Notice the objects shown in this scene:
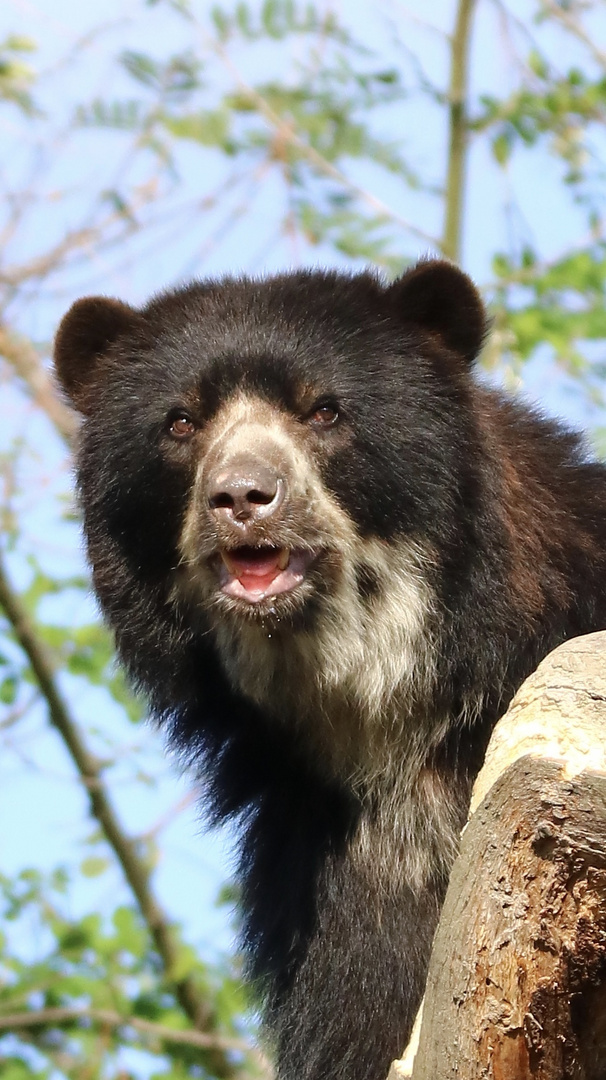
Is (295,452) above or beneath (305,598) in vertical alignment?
above

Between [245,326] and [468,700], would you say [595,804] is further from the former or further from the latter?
[245,326]

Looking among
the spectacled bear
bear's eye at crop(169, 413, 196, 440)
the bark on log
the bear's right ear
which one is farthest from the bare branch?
the bark on log

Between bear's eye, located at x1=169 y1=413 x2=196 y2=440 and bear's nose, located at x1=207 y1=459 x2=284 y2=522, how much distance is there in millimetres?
468

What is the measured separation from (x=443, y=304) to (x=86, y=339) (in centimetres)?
140

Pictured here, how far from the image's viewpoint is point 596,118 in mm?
10062

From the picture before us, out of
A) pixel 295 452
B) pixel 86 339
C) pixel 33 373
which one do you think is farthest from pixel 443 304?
pixel 33 373

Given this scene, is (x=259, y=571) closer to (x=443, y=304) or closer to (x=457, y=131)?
(x=443, y=304)

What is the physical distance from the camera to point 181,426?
5.21 m

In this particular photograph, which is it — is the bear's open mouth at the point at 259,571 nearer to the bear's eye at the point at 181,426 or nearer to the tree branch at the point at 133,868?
the bear's eye at the point at 181,426

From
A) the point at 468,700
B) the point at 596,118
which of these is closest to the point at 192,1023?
the point at 468,700

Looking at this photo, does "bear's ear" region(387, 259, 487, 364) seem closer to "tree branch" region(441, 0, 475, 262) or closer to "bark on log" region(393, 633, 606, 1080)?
"bark on log" region(393, 633, 606, 1080)

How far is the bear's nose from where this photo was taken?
15.2ft

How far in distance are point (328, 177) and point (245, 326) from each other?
5535 mm

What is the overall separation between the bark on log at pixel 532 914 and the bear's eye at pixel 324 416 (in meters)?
1.91
